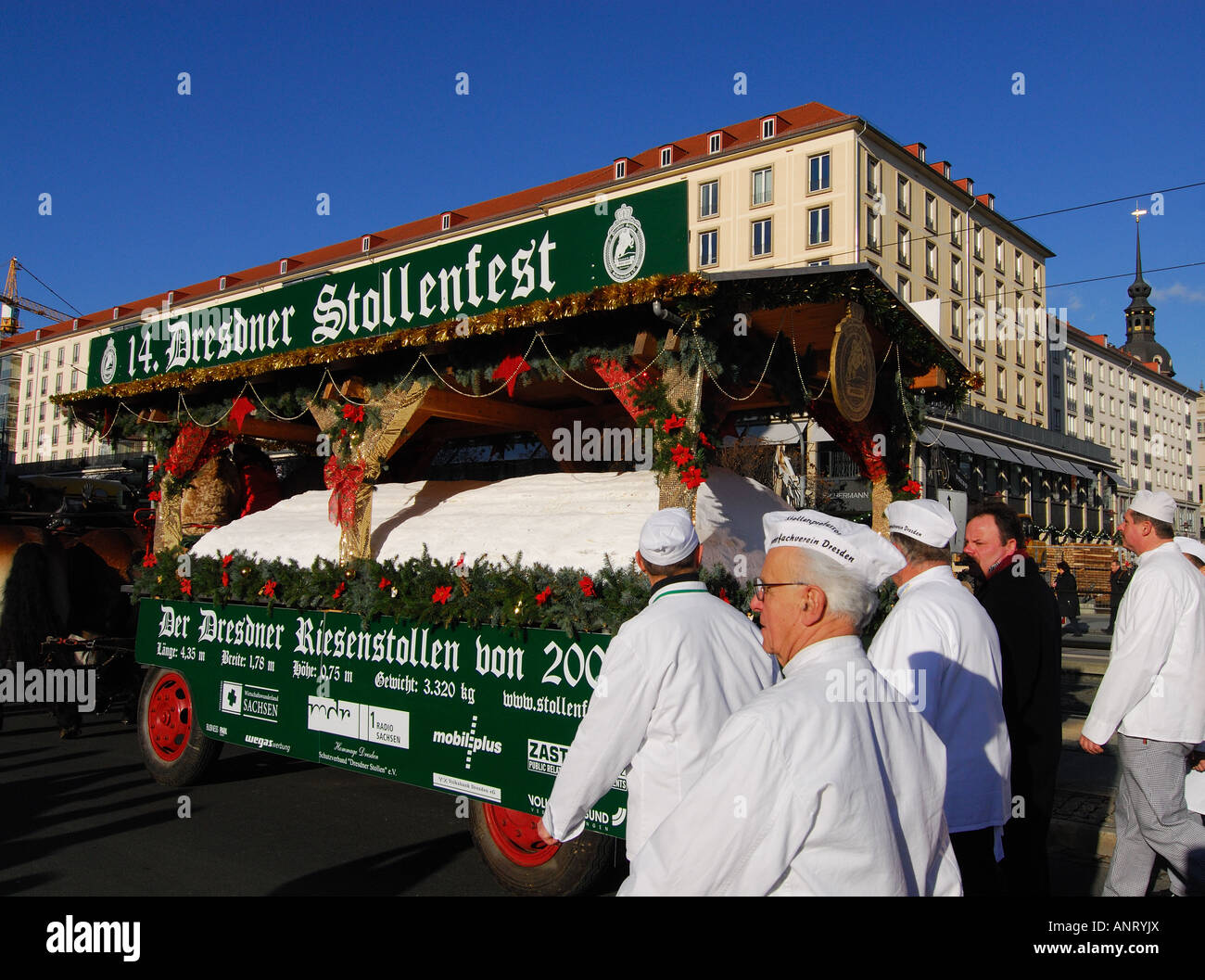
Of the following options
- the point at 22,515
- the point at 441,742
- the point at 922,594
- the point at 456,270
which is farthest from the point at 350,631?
the point at 22,515

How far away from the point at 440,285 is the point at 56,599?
20.9 feet

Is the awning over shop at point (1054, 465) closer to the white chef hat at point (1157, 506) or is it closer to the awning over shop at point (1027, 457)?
the awning over shop at point (1027, 457)

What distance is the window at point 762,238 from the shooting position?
4478 centimetres

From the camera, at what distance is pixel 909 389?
20.6 ft

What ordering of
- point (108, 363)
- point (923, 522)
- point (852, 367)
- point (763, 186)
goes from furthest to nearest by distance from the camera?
point (763, 186) < point (108, 363) < point (852, 367) < point (923, 522)

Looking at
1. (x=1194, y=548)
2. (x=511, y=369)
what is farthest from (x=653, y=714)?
(x=1194, y=548)

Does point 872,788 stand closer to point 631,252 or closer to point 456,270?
point 631,252

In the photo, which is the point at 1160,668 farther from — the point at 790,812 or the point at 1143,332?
the point at 1143,332

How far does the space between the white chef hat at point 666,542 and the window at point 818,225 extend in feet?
139

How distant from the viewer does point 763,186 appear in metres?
44.8

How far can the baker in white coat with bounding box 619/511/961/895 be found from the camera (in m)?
1.55

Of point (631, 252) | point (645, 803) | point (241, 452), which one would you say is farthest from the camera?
point (241, 452)

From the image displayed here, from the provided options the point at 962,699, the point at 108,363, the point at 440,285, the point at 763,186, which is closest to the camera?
the point at 962,699
